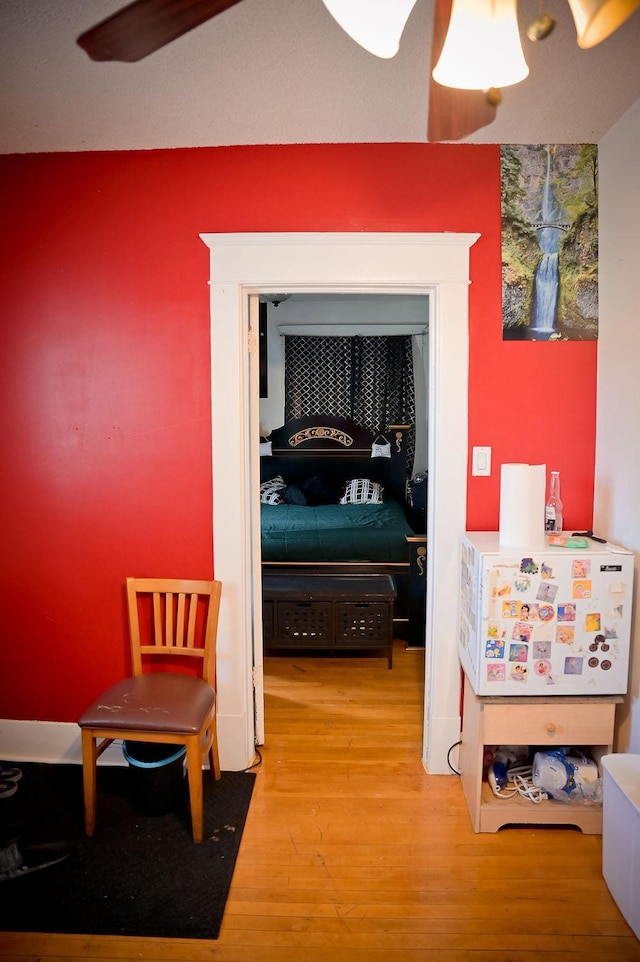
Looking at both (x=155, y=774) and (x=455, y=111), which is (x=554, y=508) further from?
(x=155, y=774)

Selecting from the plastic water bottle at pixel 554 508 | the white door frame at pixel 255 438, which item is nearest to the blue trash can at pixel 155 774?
the white door frame at pixel 255 438

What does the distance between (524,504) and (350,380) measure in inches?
152

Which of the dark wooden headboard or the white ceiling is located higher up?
the white ceiling

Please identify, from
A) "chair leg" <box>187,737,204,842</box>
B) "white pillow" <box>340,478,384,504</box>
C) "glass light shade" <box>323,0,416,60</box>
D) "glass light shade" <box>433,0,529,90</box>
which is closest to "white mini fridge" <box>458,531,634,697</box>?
"chair leg" <box>187,737,204,842</box>

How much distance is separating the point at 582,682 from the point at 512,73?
194 cm

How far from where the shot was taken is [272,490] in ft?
17.4

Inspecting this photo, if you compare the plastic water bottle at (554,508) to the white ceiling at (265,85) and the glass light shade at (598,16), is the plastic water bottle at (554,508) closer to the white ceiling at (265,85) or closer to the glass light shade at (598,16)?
the white ceiling at (265,85)

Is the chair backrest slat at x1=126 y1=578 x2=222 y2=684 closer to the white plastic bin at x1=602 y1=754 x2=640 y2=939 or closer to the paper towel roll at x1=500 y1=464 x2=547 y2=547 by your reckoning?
the paper towel roll at x1=500 y1=464 x2=547 y2=547

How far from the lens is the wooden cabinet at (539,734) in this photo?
2070 mm

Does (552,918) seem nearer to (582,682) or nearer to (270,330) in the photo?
(582,682)

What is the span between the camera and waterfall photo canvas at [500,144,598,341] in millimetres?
2305

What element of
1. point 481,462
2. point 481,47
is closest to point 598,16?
point 481,47

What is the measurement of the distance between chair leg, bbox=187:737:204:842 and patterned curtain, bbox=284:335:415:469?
4107mm

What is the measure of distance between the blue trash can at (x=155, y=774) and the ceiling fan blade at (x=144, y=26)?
7.30 ft
